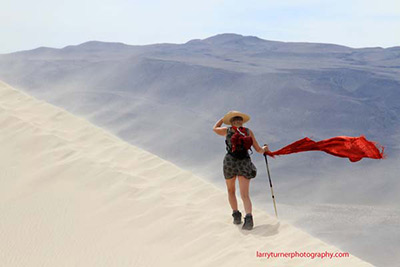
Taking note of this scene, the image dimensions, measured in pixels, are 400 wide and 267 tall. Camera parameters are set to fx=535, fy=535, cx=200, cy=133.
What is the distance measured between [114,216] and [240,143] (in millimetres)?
1624

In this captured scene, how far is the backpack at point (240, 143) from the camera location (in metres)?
5.62

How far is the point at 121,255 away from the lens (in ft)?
16.6

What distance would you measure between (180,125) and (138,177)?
43.7 ft

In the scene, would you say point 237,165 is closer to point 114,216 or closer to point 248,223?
point 248,223

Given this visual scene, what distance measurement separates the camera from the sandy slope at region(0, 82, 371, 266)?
5.05 m

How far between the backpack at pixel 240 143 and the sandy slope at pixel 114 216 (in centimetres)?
82

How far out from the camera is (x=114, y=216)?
593 centimetres

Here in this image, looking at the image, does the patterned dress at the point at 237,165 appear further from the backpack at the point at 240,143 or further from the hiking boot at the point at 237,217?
the hiking boot at the point at 237,217

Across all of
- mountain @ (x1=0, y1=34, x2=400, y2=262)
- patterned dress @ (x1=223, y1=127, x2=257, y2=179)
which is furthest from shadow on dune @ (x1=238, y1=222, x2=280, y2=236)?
mountain @ (x1=0, y1=34, x2=400, y2=262)

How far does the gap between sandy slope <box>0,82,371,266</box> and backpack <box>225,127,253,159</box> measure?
0.82m

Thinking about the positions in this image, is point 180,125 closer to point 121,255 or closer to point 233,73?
point 233,73

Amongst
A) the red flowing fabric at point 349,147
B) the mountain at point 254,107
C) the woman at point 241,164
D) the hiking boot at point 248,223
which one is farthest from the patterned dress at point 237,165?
the mountain at point 254,107

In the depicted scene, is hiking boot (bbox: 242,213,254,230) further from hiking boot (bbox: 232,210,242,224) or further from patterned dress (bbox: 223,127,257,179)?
patterned dress (bbox: 223,127,257,179)

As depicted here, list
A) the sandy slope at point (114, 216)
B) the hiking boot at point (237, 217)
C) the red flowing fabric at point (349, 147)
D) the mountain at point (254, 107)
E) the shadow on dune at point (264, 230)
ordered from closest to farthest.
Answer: the sandy slope at point (114, 216), the red flowing fabric at point (349, 147), the shadow on dune at point (264, 230), the hiking boot at point (237, 217), the mountain at point (254, 107)
